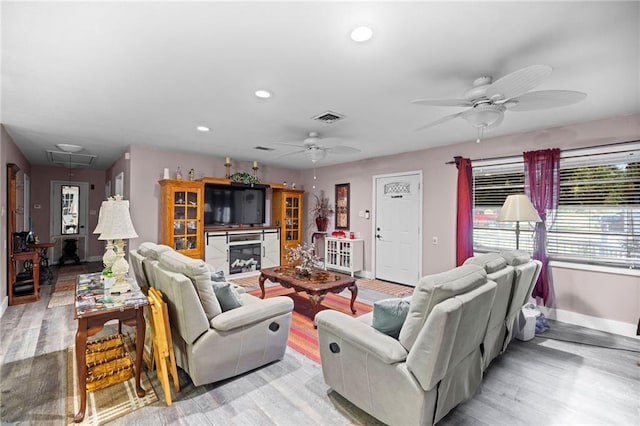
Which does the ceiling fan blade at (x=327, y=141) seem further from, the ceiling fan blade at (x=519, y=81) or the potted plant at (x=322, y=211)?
the ceiling fan blade at (x=519, y=81)

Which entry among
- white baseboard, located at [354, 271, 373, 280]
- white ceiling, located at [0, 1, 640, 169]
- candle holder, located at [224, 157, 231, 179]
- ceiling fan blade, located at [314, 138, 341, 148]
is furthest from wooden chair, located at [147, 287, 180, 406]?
white baseboard, located at [354, 271, 373, 280]

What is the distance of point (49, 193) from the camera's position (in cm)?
701

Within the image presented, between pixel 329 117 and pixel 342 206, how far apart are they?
3.34m

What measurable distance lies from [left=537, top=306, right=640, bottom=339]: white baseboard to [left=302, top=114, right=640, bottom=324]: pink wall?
51 millimetres

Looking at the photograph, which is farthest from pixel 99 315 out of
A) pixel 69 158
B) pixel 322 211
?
pixel 69 158

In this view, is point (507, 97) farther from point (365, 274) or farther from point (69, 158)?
point (69, 158)

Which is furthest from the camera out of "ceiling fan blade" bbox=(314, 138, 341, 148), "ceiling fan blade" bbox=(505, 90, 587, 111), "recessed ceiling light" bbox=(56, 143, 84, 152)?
"recessed ceiling light" bbox=(56, 143, 84, 152)

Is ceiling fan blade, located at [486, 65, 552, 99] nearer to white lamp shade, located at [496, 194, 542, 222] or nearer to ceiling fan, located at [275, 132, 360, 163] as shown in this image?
white lamp shade, located at [496, 194, 542, 222]

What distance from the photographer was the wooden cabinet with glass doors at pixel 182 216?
5.02 metres

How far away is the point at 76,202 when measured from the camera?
7.37m

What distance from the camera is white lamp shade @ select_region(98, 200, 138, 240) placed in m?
2.30

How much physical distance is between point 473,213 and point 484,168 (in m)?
0.69

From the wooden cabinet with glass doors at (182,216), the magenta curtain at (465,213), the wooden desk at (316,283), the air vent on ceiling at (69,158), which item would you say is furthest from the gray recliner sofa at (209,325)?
the air vent on ceiling at (69,158)

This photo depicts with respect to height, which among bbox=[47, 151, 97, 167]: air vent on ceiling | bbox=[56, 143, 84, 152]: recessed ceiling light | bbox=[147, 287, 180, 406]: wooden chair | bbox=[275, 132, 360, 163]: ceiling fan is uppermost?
bbox=[47, 151, 97, 167]: air vent on ceiling
